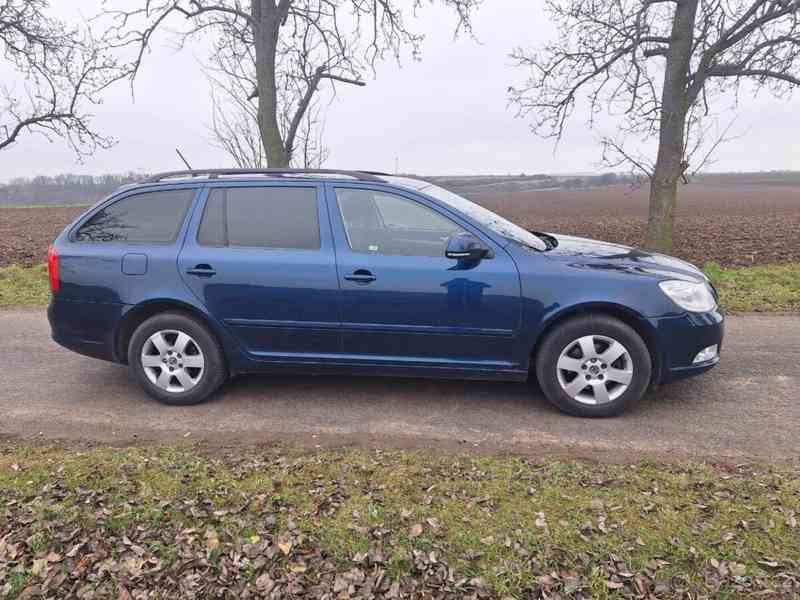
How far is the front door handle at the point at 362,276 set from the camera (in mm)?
4070

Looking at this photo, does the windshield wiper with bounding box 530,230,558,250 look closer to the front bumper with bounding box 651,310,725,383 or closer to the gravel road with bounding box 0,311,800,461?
the front bumper with bounding box 651,310,725,383

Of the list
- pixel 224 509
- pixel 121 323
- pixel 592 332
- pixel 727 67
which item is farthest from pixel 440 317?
pixel 727 67

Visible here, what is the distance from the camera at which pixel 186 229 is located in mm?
4355

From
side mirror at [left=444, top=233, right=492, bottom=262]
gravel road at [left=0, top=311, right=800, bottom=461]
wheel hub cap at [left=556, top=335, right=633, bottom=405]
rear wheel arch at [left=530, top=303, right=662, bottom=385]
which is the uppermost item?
side mirror at [left=444, top=233, right=492, bottom=262]

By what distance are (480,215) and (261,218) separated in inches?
67.3

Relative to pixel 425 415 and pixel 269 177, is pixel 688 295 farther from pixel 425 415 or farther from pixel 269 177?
pixel 269 177

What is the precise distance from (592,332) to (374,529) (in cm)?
211

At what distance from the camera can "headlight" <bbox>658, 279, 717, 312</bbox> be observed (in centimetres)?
391

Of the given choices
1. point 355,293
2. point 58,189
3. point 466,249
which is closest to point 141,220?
point 355,293

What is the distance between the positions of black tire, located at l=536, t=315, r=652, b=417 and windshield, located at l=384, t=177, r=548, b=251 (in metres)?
0.69

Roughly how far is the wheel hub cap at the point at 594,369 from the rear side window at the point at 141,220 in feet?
10.2

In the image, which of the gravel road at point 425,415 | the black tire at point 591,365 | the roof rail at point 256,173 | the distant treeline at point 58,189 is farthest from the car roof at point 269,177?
the distant treeline at point 58,189

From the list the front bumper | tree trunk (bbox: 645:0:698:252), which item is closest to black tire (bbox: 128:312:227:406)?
the front bumper

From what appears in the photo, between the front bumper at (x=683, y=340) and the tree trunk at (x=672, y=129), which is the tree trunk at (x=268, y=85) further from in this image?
the front bumper at (x=683, y=340)
